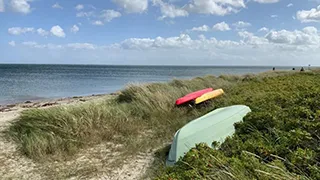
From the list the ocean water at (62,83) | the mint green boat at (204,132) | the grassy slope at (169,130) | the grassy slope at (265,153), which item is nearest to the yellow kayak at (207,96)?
the grassy slope at (169,130)

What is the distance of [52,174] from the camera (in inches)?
182

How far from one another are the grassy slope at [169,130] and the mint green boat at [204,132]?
29 centimetres

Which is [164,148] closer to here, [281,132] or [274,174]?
[281,132]

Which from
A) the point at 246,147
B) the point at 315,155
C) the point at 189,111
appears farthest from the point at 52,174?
the point at 189,111

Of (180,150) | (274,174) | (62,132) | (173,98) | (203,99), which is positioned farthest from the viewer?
(173,98)

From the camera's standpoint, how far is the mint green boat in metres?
4.61

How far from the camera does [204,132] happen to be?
4.99m

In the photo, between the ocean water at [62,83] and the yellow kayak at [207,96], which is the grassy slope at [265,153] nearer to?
the yellow kayak at [207,96]

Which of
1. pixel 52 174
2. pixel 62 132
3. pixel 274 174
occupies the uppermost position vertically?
pixel 274 174

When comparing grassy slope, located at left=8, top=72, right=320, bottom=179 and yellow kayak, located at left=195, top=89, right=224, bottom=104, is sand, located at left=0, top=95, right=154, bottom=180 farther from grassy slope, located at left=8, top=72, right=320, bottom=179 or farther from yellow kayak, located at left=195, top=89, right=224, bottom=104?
yellow kayak, located at left=195, top=89, right=224, bottom=104

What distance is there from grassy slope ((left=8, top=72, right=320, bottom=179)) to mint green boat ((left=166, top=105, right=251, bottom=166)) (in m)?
0.29

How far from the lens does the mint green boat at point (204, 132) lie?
15.1 feet

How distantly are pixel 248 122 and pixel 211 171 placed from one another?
2330 mm

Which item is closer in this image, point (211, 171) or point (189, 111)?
point (211, 171)
